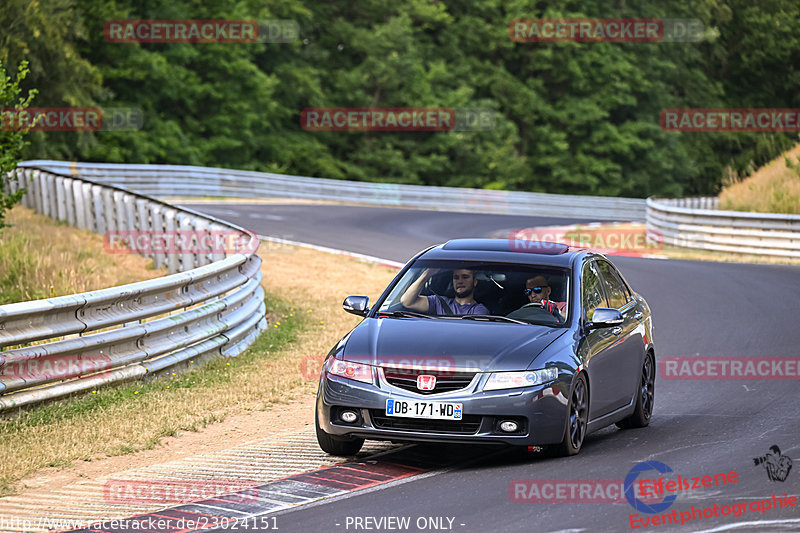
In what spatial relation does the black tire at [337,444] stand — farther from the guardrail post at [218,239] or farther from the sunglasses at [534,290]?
the guardrail post at [218,239]

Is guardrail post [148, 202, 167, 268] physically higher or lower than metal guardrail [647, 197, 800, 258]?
higher

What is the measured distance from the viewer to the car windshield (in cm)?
933

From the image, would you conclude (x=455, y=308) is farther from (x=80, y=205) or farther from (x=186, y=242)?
(x=80, y=205)

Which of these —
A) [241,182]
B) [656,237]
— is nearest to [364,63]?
[241,182]

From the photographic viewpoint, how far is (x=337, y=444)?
882 centimetres

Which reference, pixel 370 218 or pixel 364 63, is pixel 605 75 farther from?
pixel 370 218

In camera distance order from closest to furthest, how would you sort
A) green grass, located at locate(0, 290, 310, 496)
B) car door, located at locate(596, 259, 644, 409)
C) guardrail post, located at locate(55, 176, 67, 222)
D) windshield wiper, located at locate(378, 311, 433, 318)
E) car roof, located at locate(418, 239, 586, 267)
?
green grass, located at locate(0, 290, 310, 496) < windshield wiper, located at locate(378, 311, 433, 318) < car roof, located at locate(418, 239, 586, 267) < car door, located at locate(596, 259, 644, 409) < guardrail post, located at locate(55, 176, 67, 222)

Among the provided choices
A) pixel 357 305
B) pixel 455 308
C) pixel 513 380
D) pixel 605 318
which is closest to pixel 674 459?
pixel 605 318

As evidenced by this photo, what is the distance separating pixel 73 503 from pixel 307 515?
1541mm

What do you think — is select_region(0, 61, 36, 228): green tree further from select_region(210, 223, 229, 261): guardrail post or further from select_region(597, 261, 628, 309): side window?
select_region(597, 261, 628, 309): side window

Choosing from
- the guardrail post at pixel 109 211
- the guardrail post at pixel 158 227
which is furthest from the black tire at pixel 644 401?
the guardrail post at pixel 109 211

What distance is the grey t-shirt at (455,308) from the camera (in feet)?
30.8

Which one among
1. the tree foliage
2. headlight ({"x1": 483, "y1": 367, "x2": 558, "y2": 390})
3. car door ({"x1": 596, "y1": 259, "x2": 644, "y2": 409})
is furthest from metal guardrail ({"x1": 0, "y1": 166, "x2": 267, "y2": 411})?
the tree foliage

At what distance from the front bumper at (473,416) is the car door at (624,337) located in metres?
1.45
